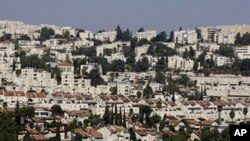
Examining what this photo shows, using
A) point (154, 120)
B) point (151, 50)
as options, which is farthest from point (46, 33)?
point (154, 120)

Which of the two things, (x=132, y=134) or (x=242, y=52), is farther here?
(x=242, y=52)

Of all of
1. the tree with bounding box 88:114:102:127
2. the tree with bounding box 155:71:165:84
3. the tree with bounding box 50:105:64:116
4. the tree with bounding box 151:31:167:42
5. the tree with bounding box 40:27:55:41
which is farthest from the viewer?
the tree with bounding box 40:27:55:41

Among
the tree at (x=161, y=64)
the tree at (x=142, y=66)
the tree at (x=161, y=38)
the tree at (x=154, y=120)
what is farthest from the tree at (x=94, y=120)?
the tree at (x=161, y=38)

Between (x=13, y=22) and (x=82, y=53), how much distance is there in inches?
329

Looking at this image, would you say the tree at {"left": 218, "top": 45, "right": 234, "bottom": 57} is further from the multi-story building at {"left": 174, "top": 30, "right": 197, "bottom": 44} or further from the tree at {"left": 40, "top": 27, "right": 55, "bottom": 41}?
the tree at {"left": 40, "top": 27, "right": 55, "bottom": 41}

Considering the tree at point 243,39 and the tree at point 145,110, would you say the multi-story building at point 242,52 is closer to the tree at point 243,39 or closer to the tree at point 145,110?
the tree at point 243,39

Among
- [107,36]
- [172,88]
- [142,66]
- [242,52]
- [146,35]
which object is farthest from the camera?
[146,35]

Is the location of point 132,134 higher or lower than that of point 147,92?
lower

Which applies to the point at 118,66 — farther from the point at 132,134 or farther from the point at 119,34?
the point at 132,134

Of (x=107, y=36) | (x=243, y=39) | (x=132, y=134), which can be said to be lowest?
(x=132, y=134)

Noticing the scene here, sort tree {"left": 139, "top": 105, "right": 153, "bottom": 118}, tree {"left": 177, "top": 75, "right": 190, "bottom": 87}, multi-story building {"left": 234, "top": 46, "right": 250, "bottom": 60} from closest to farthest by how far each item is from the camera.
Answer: tree {"left": 139, "top": 105, "right": 153, "bottom": 118}, tree {"left": 177, "top": 75, "right": 190, "bottom": 87}, multi-story building {"left": 234, "top": 46, "right": 250, "bottom": 60}

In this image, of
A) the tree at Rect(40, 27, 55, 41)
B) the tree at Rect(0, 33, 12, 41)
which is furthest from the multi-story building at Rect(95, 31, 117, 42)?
the tree at Rect(0, 33, 12, 41)

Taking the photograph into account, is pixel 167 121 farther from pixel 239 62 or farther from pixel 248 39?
pixel 248 39

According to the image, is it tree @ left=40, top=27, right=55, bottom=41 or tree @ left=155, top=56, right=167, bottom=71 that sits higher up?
tree @ left=40, top=27, right=55, bottom=41
